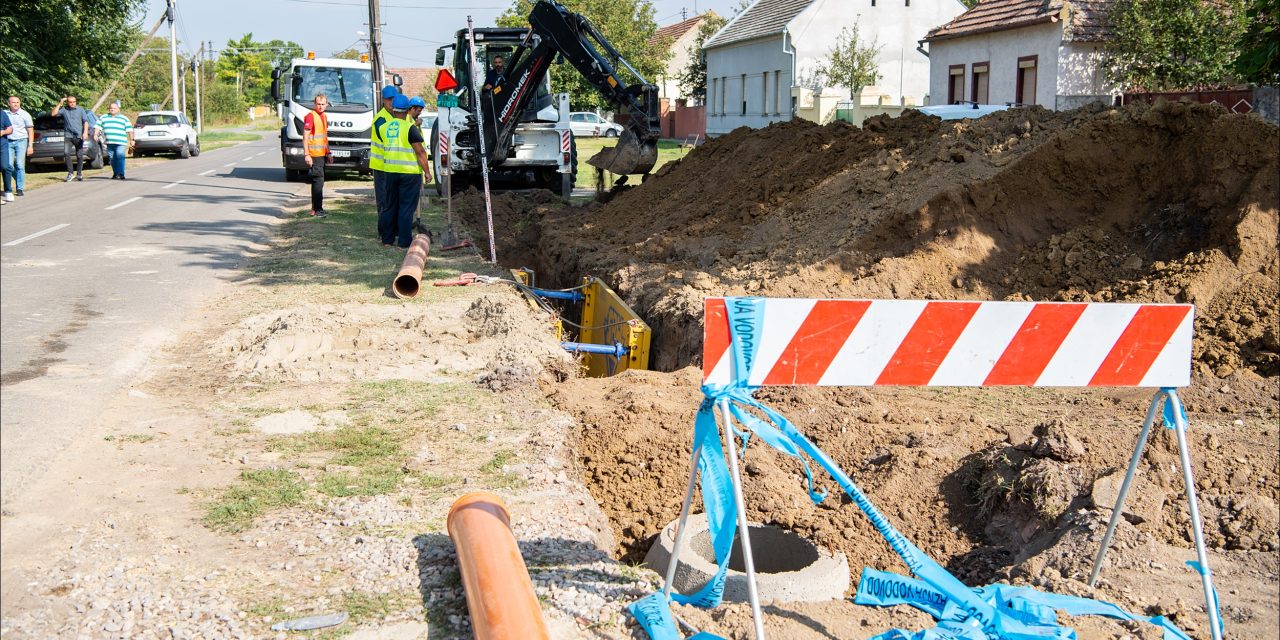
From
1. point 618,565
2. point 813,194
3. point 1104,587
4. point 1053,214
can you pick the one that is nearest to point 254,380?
point 618,565

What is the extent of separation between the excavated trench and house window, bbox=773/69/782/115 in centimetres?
2342

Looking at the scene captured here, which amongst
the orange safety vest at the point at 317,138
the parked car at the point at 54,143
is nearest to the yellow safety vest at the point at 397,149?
the orange safety vest at the point at 317,138

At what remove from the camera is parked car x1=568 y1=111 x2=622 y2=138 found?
45719 millimetres

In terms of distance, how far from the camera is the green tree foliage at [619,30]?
45500 millimetres

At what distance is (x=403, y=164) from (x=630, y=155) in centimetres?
404

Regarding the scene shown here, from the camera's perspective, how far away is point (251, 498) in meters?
4.96

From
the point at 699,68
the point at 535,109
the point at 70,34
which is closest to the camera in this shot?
the point at 70,34

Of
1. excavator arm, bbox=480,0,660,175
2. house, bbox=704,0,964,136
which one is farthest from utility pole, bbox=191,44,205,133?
house, bbox=704,0,964,136

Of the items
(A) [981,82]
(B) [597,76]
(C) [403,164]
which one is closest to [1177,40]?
(A) [981,82]

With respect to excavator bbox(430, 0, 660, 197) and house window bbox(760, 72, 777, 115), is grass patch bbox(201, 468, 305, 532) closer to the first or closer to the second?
excavator bbox(430, 0, 660, 197)

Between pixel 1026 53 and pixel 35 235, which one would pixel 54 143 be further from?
pixel 1026 53

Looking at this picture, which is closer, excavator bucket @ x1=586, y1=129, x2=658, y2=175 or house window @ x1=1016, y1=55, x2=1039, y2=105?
excavator bucket @ x1=586, y1=129, x2=658, y2=175

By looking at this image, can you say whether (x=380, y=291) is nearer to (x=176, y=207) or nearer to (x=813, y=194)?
(x=813, y=194)

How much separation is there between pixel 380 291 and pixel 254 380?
10.8 ft
